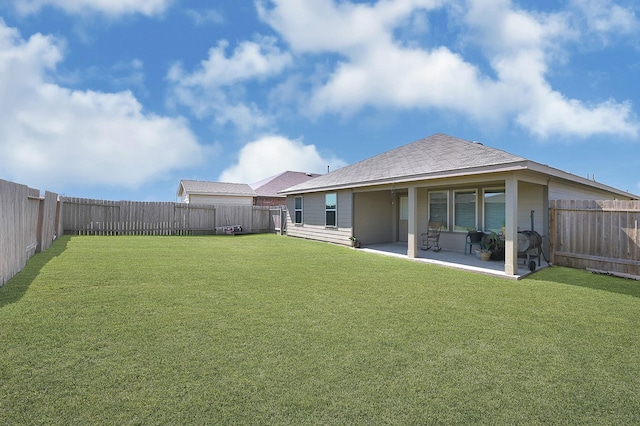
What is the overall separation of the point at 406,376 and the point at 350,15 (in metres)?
10.1

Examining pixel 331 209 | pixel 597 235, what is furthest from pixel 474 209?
pixel 331 209

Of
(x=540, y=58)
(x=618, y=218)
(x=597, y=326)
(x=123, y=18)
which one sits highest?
(x=123, y=18)

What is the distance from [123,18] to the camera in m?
8.83

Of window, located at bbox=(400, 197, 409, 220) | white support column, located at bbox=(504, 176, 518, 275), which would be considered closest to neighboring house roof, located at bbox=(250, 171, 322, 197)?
window, located at bbox=(400, 197, 409, 220)

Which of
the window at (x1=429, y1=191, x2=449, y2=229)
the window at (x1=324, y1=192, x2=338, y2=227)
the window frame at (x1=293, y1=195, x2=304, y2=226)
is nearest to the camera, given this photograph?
the window at (x1=429, y1=191, x2=449, y2=229)

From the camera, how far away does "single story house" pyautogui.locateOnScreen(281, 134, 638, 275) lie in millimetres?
7469

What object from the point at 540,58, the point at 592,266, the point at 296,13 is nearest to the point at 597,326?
the point at 592,266

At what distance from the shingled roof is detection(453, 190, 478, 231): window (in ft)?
5.43

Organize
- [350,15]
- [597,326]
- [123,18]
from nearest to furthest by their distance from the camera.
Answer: [597,326] < [123,18] < [350,15]

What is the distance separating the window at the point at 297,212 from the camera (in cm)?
1557

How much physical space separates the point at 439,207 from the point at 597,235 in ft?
14.7

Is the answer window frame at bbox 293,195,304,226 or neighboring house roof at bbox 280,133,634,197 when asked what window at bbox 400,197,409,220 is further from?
window frame at bbox 293,195,304,226

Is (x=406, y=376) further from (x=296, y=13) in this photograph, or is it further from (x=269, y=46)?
(x=269, y=46)

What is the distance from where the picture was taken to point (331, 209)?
1327cm
